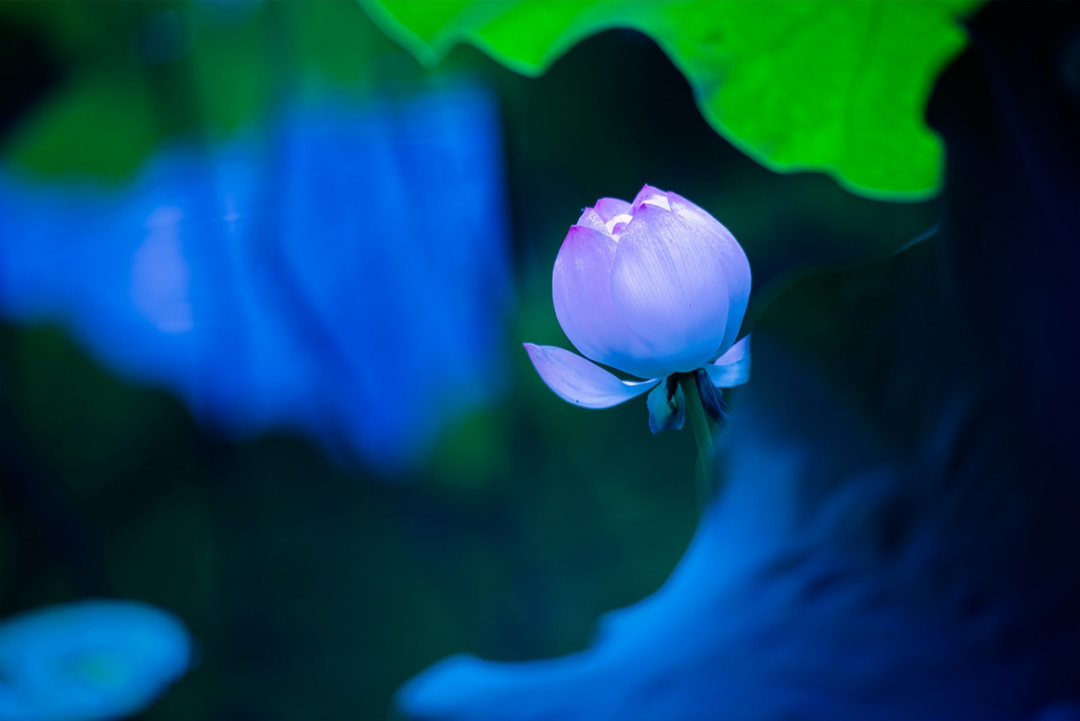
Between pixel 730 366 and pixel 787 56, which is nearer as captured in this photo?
pixel 730 366

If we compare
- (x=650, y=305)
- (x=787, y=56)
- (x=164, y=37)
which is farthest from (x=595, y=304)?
(x=164, y=37)

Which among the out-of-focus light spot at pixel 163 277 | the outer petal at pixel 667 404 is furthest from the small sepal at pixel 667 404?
the out-of-focus light spot at pixel 163 277

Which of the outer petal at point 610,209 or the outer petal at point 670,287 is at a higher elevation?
the outer petal at point 610,209

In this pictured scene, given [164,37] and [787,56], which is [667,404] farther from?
[164,37]

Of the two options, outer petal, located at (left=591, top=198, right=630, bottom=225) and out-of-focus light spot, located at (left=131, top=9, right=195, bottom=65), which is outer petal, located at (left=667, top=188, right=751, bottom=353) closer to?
outer petal, located at (left=591, top=198, right=630, bottom=225)

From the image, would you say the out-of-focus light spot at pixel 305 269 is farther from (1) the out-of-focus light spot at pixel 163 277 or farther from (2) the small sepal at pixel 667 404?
(2) the small sepal at pixel 667 404

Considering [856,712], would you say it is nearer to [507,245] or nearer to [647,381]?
[647,381]
